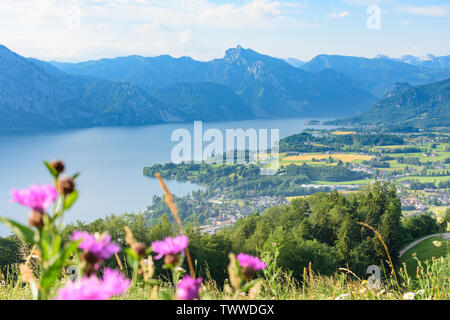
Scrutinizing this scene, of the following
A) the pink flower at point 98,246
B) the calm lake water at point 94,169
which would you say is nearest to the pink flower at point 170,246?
the pink flower at point 98,246

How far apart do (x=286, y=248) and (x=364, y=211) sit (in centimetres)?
841

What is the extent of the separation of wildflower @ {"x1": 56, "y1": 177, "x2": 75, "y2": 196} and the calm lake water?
99.2ft

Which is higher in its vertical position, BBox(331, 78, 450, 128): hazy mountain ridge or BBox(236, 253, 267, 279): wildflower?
BBox(331, 78, 450, 128): hazy mountain ridge

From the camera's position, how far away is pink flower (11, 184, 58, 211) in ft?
3.07

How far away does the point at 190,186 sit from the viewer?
6612 centimetres

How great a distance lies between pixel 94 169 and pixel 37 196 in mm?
68634

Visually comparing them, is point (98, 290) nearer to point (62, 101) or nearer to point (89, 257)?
point (89, 257)

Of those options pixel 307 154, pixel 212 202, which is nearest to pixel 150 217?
pixel 212 202

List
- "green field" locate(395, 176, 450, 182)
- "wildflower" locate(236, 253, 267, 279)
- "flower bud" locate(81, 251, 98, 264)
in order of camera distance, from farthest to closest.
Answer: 1. "green field" locate(395, 176, 450, 182)
2. "wildflower" locate(236, 253, 267, 279)
3. "flower bud" locate(81, 251, 98, 264)

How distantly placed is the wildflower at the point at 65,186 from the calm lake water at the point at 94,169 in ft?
99.2

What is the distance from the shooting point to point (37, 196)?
3.13ft

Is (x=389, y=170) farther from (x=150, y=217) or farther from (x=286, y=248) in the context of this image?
(x=286, y=248)

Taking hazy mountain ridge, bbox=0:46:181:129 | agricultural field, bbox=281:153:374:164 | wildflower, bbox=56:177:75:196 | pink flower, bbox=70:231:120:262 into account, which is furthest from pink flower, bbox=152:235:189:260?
hazy mountain ridge, bbox=0:46:181:129

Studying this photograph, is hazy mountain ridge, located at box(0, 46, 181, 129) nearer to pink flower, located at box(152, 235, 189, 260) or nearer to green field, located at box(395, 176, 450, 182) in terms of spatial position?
green field, located at box(395, 176, 450, 182)
